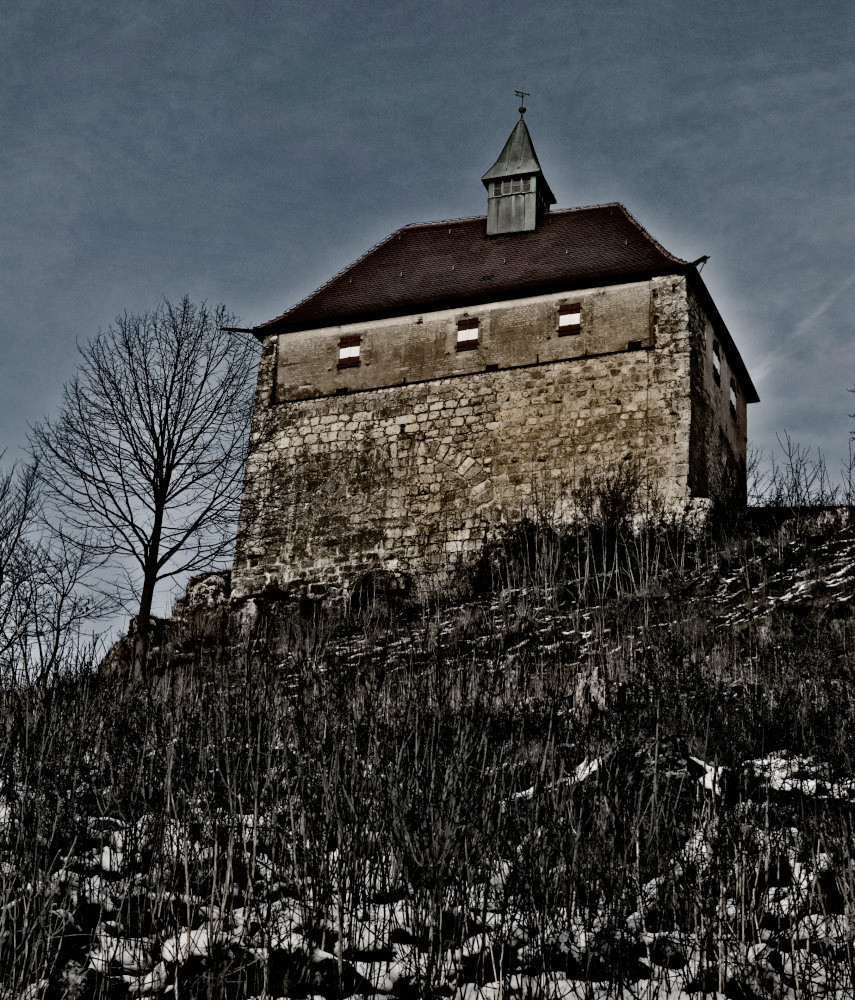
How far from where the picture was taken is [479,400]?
21.1 m

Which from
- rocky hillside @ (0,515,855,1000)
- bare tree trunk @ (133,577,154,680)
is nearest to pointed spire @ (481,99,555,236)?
bare tree trunk @ (133,577,154,680)

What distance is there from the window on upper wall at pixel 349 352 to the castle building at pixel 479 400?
1.1 inches

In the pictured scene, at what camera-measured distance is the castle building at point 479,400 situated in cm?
1998

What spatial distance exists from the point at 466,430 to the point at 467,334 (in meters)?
2.10

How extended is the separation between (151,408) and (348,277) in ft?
25.4

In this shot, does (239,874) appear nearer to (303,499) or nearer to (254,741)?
(254,741)

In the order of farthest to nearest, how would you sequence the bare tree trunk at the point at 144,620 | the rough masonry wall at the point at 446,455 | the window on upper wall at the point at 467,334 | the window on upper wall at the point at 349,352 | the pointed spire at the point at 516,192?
1. the pointed spire at the point at 516,192
2. the window on upper wall at the point at 349,352
3. the window on upper wall at the point at 467,334
4. the rough masonry wall at the point at 446,455
5. the bare tree trunk at the point at 144,620

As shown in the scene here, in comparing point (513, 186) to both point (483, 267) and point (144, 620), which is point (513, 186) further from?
point (144, 620)

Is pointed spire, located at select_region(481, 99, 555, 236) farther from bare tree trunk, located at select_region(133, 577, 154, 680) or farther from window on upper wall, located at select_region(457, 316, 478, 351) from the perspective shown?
bare tree trunk, located at select_region(133, 577, 154, 680)

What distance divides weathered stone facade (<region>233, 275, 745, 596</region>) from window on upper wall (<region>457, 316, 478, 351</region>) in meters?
0.23

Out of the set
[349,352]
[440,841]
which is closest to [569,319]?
[349,352]

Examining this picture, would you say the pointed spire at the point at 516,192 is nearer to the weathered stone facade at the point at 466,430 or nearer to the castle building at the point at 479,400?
the castle building at the point at 479,400

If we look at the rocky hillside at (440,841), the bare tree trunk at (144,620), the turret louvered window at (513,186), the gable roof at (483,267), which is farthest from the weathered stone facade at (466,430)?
the rocky hillside at (440,841)

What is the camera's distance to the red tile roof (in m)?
21.3
